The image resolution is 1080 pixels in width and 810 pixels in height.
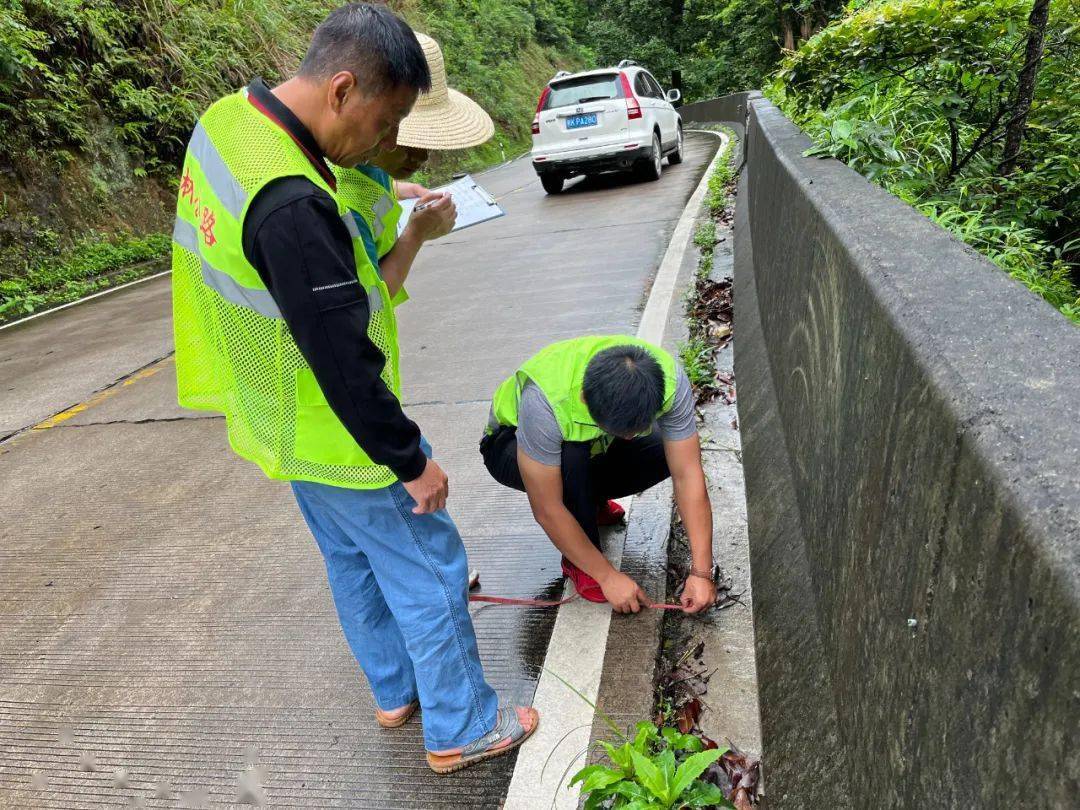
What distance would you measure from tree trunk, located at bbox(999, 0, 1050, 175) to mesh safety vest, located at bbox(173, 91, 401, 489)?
373cm

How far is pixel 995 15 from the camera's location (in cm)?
417

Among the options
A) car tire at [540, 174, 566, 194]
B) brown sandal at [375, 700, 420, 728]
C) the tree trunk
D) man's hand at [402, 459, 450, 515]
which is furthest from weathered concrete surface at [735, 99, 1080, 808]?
car tire at [540, 174, 566, 194]

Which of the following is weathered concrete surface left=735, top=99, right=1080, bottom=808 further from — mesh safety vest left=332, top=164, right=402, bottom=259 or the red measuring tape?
mesh safety vest left=332, top=164, right=402, bottom=259

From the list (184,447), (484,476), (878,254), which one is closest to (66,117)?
(184,447)

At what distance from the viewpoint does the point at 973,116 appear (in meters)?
4.97

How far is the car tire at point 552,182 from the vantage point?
1240cm

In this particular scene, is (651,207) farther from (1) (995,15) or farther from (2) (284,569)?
(2) (284,569)

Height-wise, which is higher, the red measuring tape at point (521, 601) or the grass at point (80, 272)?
the red measuring tape at point (521, 601)

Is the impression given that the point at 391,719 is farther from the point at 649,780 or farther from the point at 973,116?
the point at 973,116

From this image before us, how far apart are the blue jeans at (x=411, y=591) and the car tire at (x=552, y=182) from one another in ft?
35.3

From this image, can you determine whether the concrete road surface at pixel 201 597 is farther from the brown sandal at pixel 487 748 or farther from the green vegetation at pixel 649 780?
the green vegetation at pixel 649 780

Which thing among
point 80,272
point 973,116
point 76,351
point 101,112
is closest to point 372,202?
point 973,116

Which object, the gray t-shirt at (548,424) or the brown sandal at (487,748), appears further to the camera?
the gray t-shirt at (548,424)

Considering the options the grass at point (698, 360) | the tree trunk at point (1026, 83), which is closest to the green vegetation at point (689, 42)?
the tree trunk at point (1026, 83)
